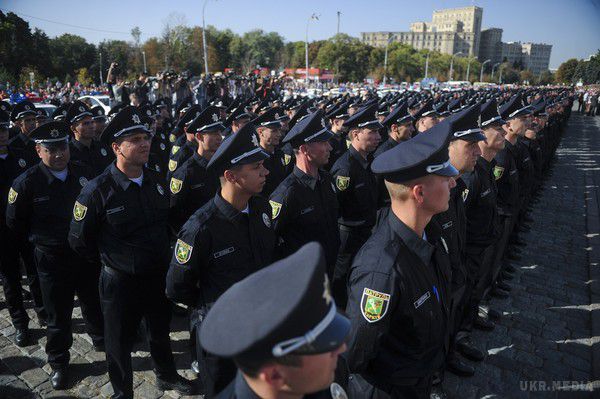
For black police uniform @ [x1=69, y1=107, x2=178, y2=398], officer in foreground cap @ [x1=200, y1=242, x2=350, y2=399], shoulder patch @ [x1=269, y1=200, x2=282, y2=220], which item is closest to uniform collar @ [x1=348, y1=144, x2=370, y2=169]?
shoulder patch @ [x1=269, y1=200, x2=282, y2=220]

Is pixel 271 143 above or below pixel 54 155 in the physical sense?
below

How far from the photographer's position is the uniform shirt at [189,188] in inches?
202

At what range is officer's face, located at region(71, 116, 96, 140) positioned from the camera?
682 cm

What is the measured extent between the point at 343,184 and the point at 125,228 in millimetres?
2654

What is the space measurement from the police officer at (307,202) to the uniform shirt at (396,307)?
5.64 feet

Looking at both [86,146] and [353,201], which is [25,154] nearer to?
[86,146]

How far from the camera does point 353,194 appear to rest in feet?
17.3

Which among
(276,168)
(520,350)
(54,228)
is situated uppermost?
(276,168)

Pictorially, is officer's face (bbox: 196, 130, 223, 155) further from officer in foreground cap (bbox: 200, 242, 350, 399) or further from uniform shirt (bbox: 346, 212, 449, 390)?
officer in foreground cap (bbox: 200, 242, 350, 399)

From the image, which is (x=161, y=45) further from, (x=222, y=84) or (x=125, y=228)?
(x=125, y=228)

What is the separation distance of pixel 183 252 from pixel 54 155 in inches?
96.1

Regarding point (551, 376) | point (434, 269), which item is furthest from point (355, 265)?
point (551, 376)

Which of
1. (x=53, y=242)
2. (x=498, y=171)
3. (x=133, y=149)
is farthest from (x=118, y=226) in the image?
(x=498, y=171)

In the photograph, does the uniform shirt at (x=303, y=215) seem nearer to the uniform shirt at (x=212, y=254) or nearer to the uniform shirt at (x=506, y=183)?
the uniform shirt at (x=212, y=254)
